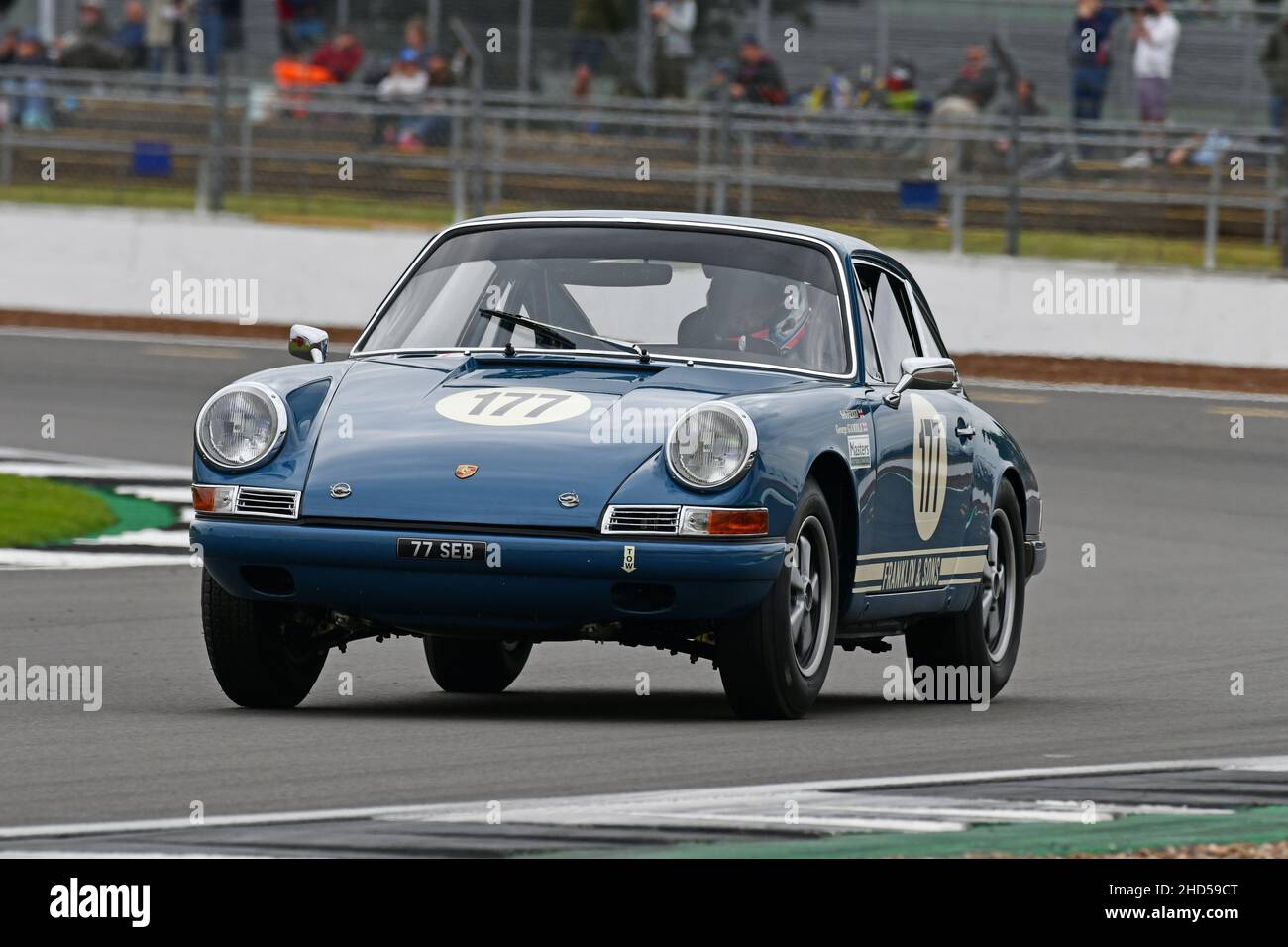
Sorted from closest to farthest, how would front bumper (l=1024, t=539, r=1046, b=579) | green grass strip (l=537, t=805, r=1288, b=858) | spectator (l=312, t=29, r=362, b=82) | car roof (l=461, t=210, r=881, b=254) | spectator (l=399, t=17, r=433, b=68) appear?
green grass strip (l=537, t=805, r=1288, b=858)
car roof (l=461, t=210, r=881, b=254)
front bumper (l=1024, t=539, r=1046, b=579)
spectator (l=399, t=17, r=433, b=68)
spectator (l=312, t=29, r=362, b=82)

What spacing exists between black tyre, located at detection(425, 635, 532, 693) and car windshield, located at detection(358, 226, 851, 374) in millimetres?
1156

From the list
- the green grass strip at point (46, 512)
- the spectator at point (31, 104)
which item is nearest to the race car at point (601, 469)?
the green grass strip at point (46, 512)

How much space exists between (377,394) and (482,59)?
678 inches

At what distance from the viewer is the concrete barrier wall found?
2202 centimetres

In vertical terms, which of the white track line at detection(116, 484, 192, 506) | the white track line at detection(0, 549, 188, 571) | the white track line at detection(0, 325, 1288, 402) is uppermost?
the white track line at detection(0, 549, 188, 571)

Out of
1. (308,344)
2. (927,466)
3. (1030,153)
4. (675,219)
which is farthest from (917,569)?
(1030,153)

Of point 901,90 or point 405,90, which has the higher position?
point 901,90

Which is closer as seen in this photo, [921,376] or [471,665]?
[921,376]

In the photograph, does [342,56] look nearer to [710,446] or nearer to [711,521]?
[710,446]

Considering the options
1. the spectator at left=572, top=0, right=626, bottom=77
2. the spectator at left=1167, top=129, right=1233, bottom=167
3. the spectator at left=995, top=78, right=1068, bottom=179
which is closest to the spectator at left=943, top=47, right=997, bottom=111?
the spectator at left=995, top=78, right=1068, bottom=179

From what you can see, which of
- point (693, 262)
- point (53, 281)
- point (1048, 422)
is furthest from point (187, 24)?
point (693, 262)

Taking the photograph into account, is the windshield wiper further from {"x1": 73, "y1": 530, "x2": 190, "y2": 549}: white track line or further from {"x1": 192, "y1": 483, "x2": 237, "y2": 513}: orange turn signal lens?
{"x1": 73, "y1": 530, "x2": 190, "y2": 549}: white track line

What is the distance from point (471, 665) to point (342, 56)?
63.2 ft

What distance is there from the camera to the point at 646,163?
996 inches
